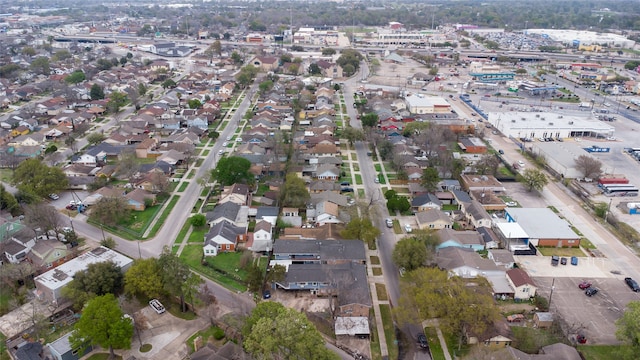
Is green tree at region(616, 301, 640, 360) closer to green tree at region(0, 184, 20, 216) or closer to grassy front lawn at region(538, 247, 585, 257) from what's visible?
grassy front lawn at region(538, 247, 585, 257)

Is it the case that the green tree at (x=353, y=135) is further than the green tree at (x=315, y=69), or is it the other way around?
the green tree at (x=315, y=69)

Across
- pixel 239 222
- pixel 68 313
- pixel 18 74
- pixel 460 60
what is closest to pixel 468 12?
pixel 460 60

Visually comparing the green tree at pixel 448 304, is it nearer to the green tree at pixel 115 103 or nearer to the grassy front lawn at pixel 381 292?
the grassy front lawn at pixel 381 292

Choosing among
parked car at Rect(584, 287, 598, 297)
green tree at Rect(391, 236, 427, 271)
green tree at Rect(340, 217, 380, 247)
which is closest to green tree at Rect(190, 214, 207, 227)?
green tree at Rect(340, 217, 380, 247)

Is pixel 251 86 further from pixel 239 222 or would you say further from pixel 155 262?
pixel 155 262

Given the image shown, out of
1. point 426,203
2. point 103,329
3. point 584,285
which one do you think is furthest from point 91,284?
point 584,285

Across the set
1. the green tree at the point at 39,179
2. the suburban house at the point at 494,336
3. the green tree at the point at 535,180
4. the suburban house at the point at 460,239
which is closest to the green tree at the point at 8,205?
the green tree at the point at 39,179

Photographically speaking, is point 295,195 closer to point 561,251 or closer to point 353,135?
point 353,135
